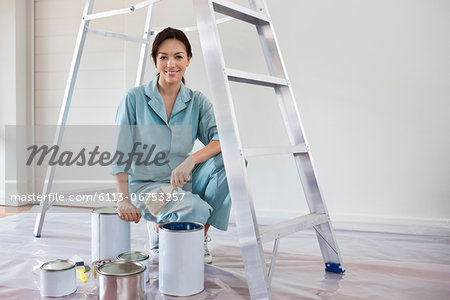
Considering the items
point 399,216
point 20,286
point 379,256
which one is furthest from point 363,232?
point 20,286

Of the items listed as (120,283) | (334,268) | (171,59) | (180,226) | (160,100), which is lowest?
(334,268)

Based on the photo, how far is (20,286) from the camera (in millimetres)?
1555

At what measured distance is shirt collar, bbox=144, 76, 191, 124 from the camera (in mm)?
1846

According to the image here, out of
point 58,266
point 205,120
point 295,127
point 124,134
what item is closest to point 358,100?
point 295,127

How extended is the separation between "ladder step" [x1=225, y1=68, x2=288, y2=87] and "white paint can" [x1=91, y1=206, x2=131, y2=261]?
778mm

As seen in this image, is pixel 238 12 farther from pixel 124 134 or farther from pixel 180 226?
pixel 180 226

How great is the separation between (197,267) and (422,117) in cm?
199

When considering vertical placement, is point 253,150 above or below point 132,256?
above

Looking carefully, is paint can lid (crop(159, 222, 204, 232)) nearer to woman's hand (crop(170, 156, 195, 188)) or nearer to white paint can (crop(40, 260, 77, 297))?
woman's hand (crop(170, 156, 195, 188))

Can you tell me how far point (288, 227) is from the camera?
1480mm

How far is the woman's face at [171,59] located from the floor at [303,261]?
93cm

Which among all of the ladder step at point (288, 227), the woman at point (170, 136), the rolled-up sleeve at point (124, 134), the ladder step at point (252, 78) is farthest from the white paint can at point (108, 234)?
the ladder step at point (252, 78)

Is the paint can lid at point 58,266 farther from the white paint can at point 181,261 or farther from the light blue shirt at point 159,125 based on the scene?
the light blue shirt at point 159,125

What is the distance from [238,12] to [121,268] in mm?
1093
